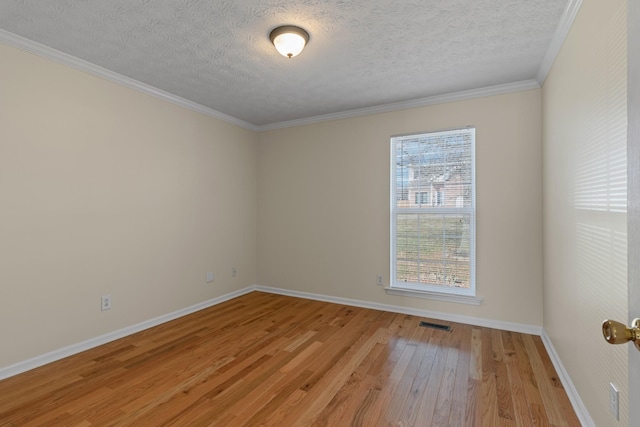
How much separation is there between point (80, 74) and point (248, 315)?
2893 millimetres

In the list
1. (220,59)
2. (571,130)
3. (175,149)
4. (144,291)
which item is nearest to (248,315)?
(144,291)

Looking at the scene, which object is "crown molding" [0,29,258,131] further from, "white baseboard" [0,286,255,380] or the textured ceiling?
"white baseboard" [0,286,255,380]

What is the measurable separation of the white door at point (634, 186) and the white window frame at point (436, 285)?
2857mm

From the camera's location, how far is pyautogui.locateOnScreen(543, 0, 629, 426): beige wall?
140cm

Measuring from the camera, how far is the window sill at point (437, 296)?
3.43 metres

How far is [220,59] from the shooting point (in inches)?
107

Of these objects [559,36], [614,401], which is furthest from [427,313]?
[559,36]

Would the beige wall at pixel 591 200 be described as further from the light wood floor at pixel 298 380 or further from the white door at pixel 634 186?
Answer: the white door at pixel 634 186

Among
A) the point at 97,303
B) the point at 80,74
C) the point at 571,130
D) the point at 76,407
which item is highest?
the point at 80,74

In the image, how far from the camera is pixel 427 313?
3.66m

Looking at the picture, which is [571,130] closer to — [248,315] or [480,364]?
[480,364]

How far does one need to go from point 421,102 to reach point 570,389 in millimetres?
2957

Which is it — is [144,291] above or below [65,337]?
above

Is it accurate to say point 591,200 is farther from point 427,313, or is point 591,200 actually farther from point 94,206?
point 94,206
